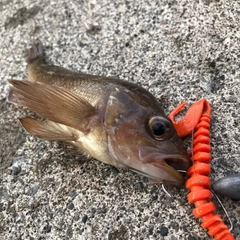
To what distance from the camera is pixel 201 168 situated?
2.00 metres

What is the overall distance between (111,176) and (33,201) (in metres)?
0.56

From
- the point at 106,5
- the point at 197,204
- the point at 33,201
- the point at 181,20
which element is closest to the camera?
the point at 197,204

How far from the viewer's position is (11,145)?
106 inches

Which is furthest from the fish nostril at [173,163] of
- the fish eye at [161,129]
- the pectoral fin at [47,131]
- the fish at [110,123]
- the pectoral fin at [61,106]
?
the pectoral fin at [47,131]

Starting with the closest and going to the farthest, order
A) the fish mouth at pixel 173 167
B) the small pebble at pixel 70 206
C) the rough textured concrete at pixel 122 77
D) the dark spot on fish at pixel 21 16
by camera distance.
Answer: the fish mouth at pixel 173 167 < the rough textured concrete at pixel 122 77 < the small pebble at pixel 70 206 < the dark spot on fish at pixel 21 16

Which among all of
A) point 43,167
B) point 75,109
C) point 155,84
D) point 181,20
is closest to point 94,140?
point 75,109

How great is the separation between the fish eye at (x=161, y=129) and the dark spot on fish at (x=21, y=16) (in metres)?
2.04

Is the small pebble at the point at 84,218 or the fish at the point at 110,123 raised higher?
the fish at the point at 110,123

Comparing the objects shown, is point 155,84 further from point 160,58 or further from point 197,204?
point 197,204

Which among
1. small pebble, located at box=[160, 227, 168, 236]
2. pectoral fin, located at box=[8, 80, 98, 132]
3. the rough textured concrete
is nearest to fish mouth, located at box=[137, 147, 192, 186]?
the rough textured concrete

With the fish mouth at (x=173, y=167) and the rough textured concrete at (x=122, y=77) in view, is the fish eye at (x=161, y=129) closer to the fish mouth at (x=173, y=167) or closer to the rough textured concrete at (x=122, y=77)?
the fish mouth at (x=173, y=167)

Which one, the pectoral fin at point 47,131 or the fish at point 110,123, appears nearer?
the fish at point 110,123

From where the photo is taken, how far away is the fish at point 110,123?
6.62 ft

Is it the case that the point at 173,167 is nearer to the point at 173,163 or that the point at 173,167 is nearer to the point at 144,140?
the point at 173,163
